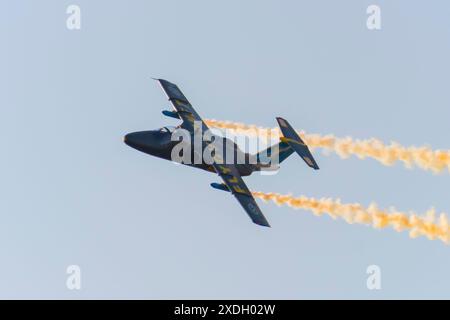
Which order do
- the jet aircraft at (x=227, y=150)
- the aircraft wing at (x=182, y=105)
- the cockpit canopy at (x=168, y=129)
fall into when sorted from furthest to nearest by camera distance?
1. the aircraft wing at (x=182, y=105)
2. the cockpit canopy at (x=168, y=129)
3. the jet aircraft at (x=227, y=150)

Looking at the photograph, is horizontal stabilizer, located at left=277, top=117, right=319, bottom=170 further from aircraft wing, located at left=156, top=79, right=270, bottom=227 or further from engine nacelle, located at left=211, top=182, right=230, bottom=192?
engine nacelle, located at left=211, top=182, right=230, bottom=192

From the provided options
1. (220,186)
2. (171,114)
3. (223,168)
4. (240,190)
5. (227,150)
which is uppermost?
(171,114)

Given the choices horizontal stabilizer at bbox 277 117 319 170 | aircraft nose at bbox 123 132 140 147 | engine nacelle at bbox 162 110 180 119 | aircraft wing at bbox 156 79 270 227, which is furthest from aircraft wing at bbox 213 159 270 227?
engine nacelle at bbox 162 110 180 119

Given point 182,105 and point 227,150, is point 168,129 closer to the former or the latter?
point 227,150

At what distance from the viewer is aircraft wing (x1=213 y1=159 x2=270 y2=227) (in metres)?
48.8

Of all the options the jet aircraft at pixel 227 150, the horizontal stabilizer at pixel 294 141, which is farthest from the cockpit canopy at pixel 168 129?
the horizontal stabilizer at pixel 294 141

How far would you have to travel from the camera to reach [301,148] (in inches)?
2244

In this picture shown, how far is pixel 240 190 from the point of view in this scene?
51.2 m

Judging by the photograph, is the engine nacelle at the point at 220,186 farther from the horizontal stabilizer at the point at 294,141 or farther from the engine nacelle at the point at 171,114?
the engine nacelle at the point at 171,114

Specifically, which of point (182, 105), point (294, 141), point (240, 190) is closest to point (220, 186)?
point (240, 190)

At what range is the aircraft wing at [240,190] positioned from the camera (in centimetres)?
4875

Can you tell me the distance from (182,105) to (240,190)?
40.4 ft

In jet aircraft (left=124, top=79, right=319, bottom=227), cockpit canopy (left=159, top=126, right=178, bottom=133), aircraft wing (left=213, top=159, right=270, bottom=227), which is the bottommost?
aircraft wing (left=213, top=159, right=270, bottom=227)

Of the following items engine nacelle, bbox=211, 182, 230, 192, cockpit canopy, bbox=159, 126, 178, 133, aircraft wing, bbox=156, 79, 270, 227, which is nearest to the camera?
aircraft wing, bbox=156, 79, 270, 227
